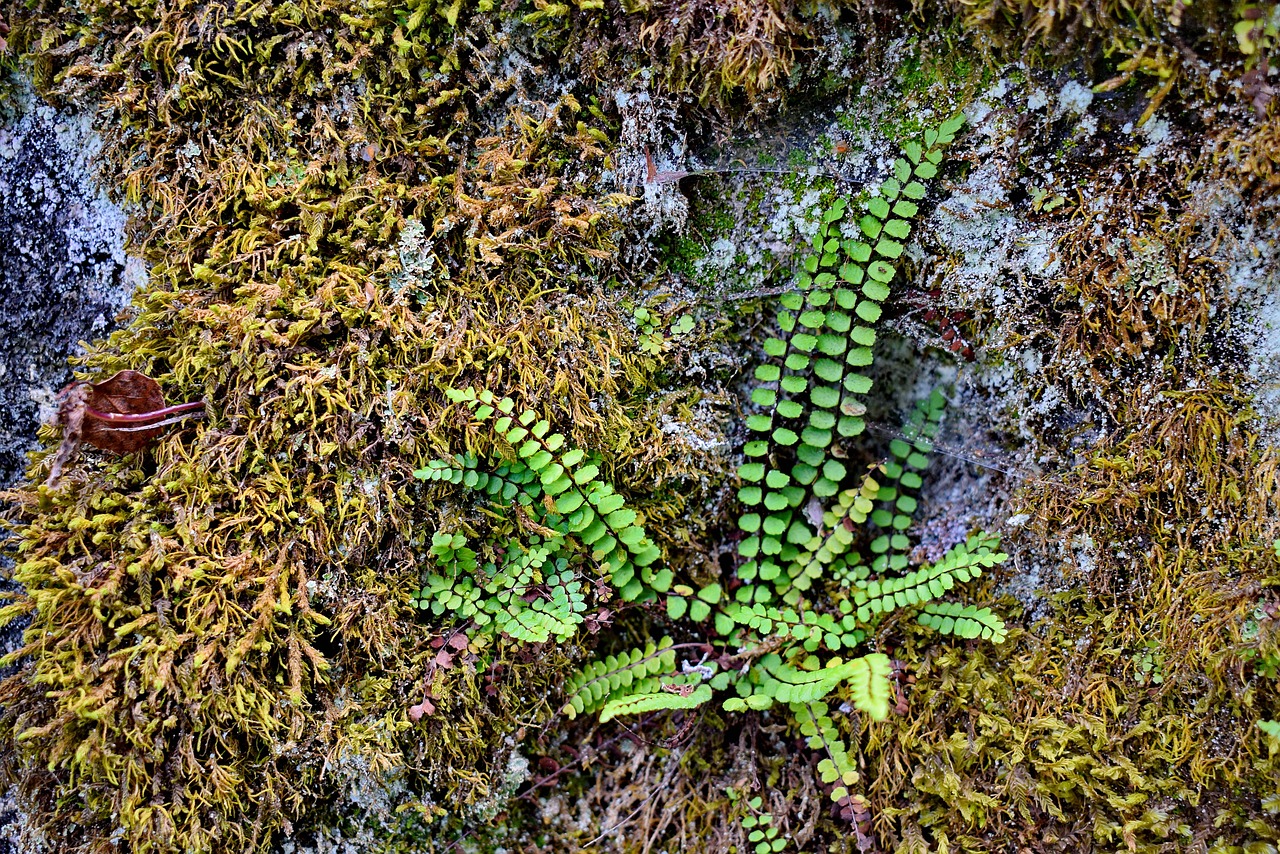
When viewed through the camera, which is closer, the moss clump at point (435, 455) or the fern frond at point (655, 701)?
the moss clump at point (435, 455)

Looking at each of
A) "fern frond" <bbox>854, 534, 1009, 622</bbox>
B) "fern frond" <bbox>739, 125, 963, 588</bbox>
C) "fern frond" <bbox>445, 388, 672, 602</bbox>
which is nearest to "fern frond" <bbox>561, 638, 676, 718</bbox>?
"fern frond" <bbox>445, 388, 672, 602</bbox>

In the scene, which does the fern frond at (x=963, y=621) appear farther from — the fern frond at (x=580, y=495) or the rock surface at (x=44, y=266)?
the rock surface at (x=44, y=266)

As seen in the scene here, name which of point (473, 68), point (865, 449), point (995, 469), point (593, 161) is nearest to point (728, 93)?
point (593, 161)

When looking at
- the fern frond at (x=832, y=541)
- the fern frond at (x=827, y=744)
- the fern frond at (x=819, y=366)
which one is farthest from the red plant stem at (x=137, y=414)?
the fern frond at (x=827, y=744)

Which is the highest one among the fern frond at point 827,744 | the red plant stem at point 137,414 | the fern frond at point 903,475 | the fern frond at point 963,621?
the red plant stem at point 137,414

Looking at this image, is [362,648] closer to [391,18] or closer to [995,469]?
[391,18]

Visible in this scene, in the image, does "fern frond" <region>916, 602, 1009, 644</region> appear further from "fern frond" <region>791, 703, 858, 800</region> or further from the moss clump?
"fern frond" <region>791, 703, 858, 800</region>

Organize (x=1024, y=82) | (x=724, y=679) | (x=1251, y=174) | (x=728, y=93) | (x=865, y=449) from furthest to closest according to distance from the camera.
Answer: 1. (x=865, y=449)
2. (x=724, y=679)
3. (x=728, y=93)
4. (x=1024, y=82)
5. (x=1251, y=174)
